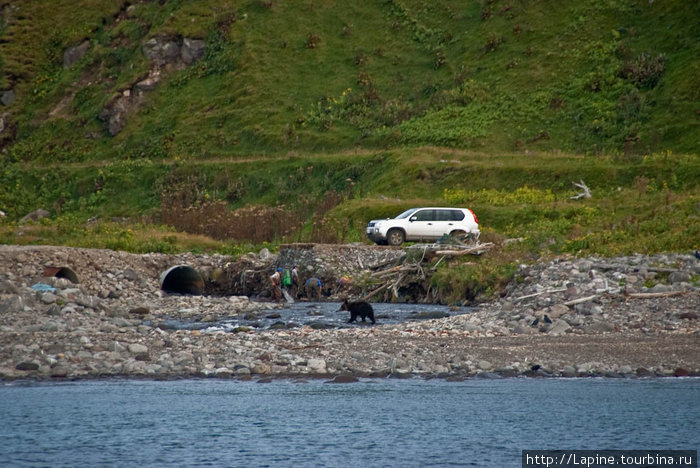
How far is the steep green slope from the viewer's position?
176 feet

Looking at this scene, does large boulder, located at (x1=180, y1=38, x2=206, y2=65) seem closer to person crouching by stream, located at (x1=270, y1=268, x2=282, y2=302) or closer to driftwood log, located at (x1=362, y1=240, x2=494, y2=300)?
person crouching by stream, located at (x1=270, y1=268, x2=282, y2=302)

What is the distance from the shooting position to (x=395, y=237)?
111 feet

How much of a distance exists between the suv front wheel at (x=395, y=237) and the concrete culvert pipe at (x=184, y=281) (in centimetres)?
779

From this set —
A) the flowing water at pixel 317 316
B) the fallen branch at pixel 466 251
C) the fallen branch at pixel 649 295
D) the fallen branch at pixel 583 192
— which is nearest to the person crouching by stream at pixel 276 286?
the flowing water at pixel 317 316

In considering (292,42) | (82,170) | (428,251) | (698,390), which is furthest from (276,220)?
(292,42)

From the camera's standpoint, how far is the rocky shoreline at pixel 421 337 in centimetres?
1575

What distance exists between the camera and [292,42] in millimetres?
70250

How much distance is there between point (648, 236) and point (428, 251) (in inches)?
298

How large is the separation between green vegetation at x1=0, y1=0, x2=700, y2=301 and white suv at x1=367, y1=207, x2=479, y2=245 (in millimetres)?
1551

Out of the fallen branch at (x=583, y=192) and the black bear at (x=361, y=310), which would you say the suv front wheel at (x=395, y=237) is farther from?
the black bear at (x=361, y=310)

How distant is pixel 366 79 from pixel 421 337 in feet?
158

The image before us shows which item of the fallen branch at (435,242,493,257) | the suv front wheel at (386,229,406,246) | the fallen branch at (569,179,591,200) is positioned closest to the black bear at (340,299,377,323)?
the fallen branch at (435,242,493,257)

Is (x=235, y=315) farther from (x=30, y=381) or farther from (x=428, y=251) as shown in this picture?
(x=30, y=381)

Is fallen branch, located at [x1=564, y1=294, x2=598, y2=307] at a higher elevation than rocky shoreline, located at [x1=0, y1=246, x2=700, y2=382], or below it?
higher
